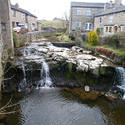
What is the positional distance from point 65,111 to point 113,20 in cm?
2084

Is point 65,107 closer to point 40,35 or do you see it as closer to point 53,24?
point 40,35

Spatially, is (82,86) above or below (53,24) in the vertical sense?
below

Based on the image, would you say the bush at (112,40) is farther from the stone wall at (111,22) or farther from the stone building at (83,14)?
the stone building at (83,14)

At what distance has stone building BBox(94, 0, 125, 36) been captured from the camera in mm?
21312

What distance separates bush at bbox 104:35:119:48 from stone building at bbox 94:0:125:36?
4.82m

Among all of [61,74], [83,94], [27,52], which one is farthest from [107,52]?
[27,52]

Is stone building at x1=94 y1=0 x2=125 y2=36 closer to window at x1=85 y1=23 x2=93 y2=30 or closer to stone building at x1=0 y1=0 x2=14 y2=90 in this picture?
window at x1=85 y1=23 x2=93 y2=30

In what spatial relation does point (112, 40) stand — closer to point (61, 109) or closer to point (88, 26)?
point (61, 109)

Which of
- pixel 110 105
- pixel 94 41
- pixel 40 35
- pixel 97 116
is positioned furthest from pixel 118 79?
pixel 40 35

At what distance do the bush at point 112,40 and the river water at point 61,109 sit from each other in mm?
5148

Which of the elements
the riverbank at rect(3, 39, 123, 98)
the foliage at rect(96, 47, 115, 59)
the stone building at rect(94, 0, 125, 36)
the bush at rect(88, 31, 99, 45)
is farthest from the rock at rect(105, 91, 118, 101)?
the stone building at rect(94, 0, 125, 36)

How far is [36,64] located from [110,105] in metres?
7.62

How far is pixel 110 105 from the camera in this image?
9.22m

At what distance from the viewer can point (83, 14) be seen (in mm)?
29141
